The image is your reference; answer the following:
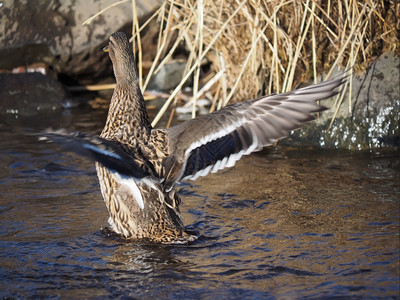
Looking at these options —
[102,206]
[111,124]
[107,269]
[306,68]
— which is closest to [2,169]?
[102,206]

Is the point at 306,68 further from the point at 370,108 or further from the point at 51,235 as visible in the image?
the point at 51,235

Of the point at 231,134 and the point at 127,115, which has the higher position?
the point at 127,115

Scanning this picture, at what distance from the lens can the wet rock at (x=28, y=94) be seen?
26.5 ft

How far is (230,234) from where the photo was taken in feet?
15.1

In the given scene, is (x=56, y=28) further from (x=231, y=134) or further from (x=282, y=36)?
(x=231, y=134)

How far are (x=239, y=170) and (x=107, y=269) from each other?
2.18 m

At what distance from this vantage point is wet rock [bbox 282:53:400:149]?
634 cm

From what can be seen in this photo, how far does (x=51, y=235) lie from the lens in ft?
15.1

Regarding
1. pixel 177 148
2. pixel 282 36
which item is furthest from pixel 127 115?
pixel 282 36

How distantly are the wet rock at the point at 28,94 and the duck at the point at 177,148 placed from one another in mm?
3696

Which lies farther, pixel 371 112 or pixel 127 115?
pixel 371 112

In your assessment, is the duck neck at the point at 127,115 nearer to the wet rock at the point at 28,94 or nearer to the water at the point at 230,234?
the water at the point at 230,234

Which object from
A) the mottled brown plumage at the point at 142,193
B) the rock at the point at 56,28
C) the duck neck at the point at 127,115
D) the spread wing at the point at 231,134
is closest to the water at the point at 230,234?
the mottled brown plumage at the point at 142,193

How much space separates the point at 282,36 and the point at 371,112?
42.1 inches
